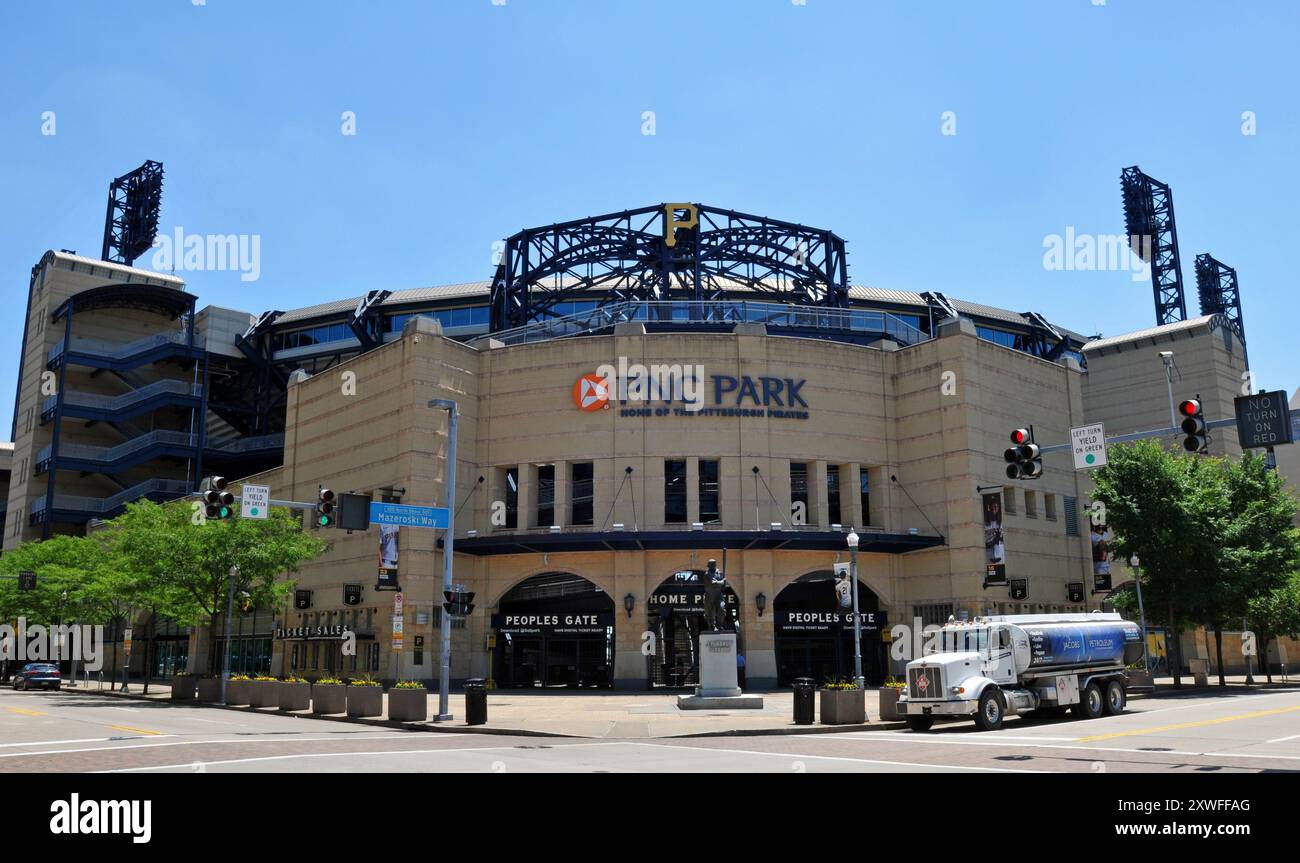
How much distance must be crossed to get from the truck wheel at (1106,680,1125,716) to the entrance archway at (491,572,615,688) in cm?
2388

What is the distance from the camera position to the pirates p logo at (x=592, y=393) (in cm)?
4944

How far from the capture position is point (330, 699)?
33406 mm

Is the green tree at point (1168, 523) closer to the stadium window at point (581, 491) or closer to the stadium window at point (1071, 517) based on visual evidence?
the stadium window at point (1071, 517)

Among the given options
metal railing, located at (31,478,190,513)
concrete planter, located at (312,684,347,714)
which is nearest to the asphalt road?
concrete planter, located at (312,684,347,714)

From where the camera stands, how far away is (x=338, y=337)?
86375 millimetres

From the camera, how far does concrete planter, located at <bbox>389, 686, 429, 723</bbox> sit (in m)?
29.8

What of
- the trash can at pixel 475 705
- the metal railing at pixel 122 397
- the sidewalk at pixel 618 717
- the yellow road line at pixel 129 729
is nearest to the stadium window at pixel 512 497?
the sidewalk at pixel 618 717

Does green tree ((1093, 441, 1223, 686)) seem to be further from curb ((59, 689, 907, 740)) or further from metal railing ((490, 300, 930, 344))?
curb ((59, 689, 907, 740))

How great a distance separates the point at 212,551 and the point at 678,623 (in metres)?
21.0

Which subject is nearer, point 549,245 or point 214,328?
point 549,245

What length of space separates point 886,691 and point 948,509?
22.5m
